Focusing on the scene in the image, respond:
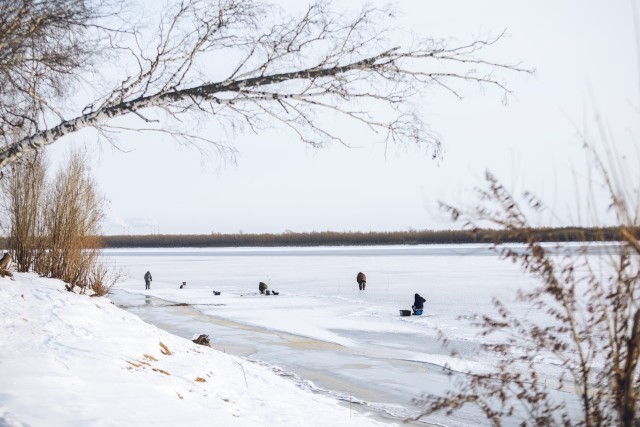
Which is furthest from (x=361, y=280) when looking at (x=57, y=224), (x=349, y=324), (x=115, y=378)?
(x=115, y=378)

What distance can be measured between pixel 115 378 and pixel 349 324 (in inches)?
391

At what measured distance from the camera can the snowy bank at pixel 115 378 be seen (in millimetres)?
4141

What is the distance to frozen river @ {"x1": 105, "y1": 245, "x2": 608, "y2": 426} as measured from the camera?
344 inches

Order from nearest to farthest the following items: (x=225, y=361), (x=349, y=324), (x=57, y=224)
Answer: (x=225, y=361), (x=57, y=224), (x=349, y=324)

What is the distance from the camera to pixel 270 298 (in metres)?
20.4

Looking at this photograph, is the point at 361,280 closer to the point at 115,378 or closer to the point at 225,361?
the point at 225,361

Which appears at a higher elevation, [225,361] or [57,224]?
[57,224]

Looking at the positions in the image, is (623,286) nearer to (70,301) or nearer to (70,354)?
(70,354)

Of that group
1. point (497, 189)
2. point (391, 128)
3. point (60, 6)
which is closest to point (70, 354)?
point (60, 6)

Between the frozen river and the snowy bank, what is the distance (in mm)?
1536

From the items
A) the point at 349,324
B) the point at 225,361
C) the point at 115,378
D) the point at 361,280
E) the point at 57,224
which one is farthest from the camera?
the point at 361,280

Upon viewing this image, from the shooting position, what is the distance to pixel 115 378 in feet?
16.4

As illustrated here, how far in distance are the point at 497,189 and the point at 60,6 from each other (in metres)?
4.40

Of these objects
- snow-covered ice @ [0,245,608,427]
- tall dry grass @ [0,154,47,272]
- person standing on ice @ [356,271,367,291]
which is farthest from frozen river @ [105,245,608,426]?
tall dry grass @ [0,154,47,272]
